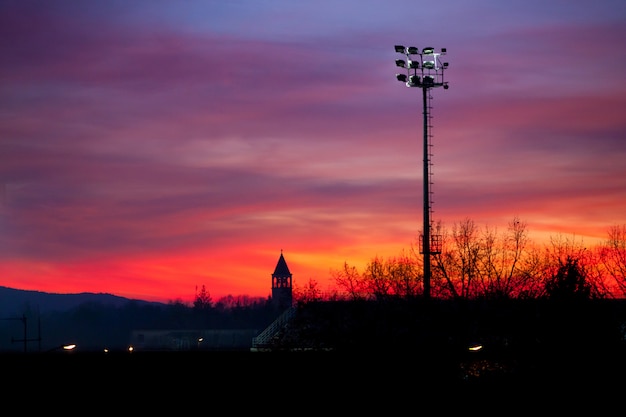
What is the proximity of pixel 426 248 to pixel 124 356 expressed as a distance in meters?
26.5

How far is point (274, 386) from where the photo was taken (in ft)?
131

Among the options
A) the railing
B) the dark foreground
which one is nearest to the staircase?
the railing

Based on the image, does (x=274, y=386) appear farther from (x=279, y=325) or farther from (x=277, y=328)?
(x=277, y=328)

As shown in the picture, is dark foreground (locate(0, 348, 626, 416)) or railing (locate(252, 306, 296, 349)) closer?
dark foreground (locate(0, 348, 626, 416))

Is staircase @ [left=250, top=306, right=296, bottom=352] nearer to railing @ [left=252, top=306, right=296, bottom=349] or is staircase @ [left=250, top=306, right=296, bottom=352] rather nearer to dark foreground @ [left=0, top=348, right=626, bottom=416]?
railing @ [left=252, top=306, right=296, bottom=349]

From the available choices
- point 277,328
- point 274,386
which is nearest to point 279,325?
point 277,328

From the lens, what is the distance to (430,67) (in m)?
66.8

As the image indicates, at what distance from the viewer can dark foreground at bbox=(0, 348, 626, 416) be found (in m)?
37.8

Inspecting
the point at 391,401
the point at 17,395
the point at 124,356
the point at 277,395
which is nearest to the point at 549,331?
the point at 391,401

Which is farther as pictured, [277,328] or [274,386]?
[277,328]

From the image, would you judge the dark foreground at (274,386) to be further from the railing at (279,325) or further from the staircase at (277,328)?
the railing at (279,325)

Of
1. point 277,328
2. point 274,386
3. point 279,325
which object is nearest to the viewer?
point 274,386

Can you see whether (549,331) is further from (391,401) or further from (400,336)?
(391,401)

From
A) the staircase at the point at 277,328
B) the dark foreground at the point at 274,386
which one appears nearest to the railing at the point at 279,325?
the staircase at the point at 277,328
